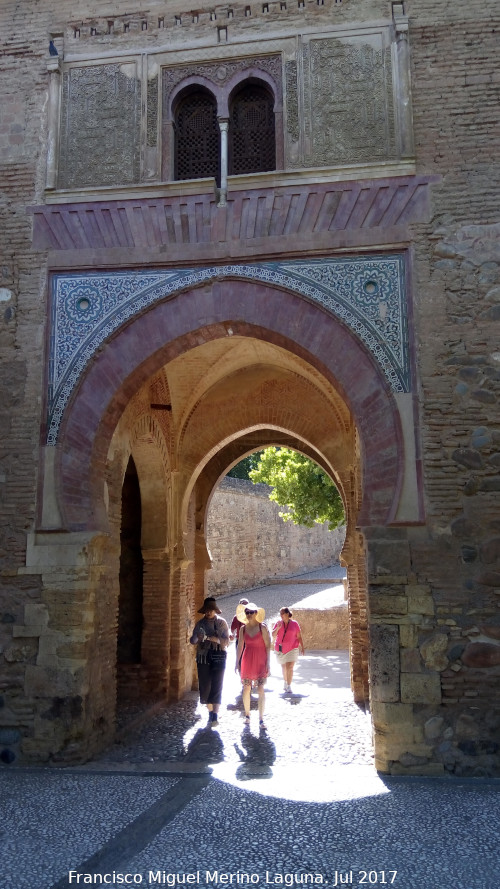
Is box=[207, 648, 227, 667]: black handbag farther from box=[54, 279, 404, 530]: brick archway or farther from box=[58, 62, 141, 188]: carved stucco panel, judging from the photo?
box=[58, 62, 141, 188]: carved stucco panel

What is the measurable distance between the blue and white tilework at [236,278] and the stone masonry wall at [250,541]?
530 inches

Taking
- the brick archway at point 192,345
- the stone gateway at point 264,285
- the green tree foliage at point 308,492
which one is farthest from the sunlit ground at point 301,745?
the green tree foliage at point 308,492

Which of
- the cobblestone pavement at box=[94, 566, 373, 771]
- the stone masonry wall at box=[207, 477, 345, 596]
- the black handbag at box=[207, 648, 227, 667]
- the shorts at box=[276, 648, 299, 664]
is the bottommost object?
the cobblestone pavement at box=[94, 566, 373, 771]

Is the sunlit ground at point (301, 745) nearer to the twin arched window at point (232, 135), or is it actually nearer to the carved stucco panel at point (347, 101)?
the carved stucco panel at point (347, 101)

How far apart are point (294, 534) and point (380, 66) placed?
21.2 meters

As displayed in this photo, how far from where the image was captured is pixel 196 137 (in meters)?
6.38

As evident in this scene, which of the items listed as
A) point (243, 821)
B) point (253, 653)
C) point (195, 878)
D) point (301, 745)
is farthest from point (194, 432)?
point (195, 878)

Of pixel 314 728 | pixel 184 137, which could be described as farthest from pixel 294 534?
pixel 184 137

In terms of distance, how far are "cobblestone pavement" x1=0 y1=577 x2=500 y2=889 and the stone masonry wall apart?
43.6 feet

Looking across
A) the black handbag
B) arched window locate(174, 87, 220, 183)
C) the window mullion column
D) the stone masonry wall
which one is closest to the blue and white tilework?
the window mullion column

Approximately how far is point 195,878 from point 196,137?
227 inches

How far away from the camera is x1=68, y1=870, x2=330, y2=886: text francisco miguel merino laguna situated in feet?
10.7

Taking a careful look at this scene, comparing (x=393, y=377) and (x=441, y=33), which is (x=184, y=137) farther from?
(x=393, y=377)

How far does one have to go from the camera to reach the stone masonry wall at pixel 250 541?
20.0m
